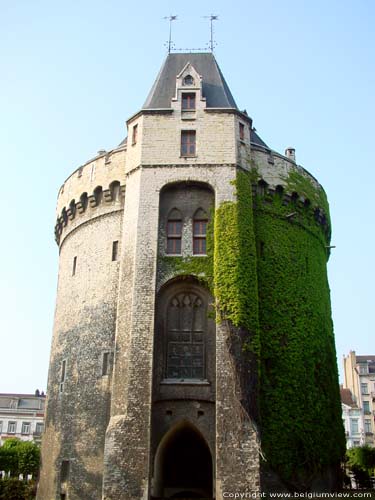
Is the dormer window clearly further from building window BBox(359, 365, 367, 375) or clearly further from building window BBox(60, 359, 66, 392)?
building window BBox(359, 365, 367, 375)

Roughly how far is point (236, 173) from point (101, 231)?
7.65m

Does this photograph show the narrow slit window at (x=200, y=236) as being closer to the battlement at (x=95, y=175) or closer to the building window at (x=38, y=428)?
the battlement at (x=95, y=175)

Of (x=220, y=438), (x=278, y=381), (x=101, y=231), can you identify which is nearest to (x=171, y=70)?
(x=101, y=231)

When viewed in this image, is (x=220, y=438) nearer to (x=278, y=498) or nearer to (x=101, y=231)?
(x=278, y=498)

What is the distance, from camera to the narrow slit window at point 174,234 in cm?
2759

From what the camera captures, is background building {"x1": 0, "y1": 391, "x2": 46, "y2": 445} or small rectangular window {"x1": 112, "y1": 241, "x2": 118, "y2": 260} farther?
background building {"x1": 0, "y1": 391, "x2": 46, "y2": 445}

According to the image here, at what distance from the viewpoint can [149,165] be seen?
28.5 metres

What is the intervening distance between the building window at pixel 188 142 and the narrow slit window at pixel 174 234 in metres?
3.03

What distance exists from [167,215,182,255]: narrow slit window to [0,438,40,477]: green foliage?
33637 millimetres

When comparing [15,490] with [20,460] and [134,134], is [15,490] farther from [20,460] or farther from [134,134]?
[134,134]

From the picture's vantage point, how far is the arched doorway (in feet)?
86.6

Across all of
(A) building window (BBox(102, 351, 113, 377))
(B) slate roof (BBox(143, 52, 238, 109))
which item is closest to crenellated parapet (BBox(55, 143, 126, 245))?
(B) slate roof (BBox(143, 52, 238, 109))

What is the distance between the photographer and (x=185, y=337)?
2662cm

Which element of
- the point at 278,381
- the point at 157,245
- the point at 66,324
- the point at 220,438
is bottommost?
the point at 220,438
